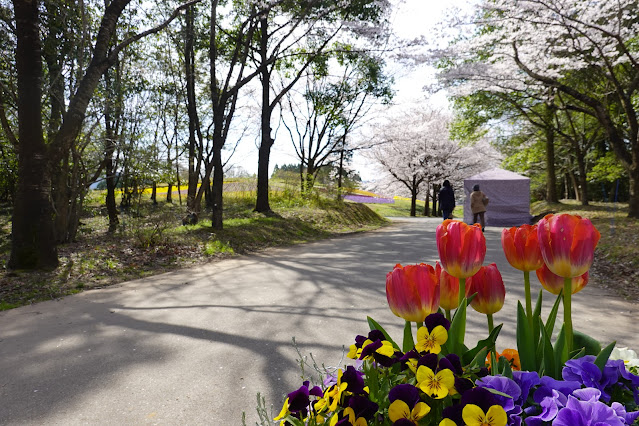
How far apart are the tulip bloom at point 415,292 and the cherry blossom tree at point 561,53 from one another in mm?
11928

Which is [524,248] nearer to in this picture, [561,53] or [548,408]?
[548,408]

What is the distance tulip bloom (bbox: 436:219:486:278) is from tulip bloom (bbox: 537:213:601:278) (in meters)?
0.15

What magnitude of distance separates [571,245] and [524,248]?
0.17 metres

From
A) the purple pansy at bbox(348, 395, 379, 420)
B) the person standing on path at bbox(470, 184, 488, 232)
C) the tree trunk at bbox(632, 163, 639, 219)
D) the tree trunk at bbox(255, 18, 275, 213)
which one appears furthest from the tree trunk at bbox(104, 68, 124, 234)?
the tree trunk at bbox(632, 163, 639, 219)

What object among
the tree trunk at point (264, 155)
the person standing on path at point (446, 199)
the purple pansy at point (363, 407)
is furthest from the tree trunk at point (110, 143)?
the purple pansy at point (363, 407)

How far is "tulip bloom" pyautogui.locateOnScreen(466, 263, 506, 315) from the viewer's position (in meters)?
1.06

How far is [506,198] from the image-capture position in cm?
1681

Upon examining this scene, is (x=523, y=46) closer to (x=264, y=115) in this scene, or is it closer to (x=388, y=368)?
(x=264, y=115)

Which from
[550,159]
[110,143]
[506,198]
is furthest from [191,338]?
[550,159]

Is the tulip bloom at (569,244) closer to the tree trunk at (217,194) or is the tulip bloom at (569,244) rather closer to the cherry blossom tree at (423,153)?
the tree trunk at (217,194)

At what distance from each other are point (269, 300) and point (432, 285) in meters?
4.19

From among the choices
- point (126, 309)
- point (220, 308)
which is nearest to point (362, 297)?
point (220, 308)

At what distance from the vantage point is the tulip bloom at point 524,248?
3.30ft

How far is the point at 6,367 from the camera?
10.1 feet
